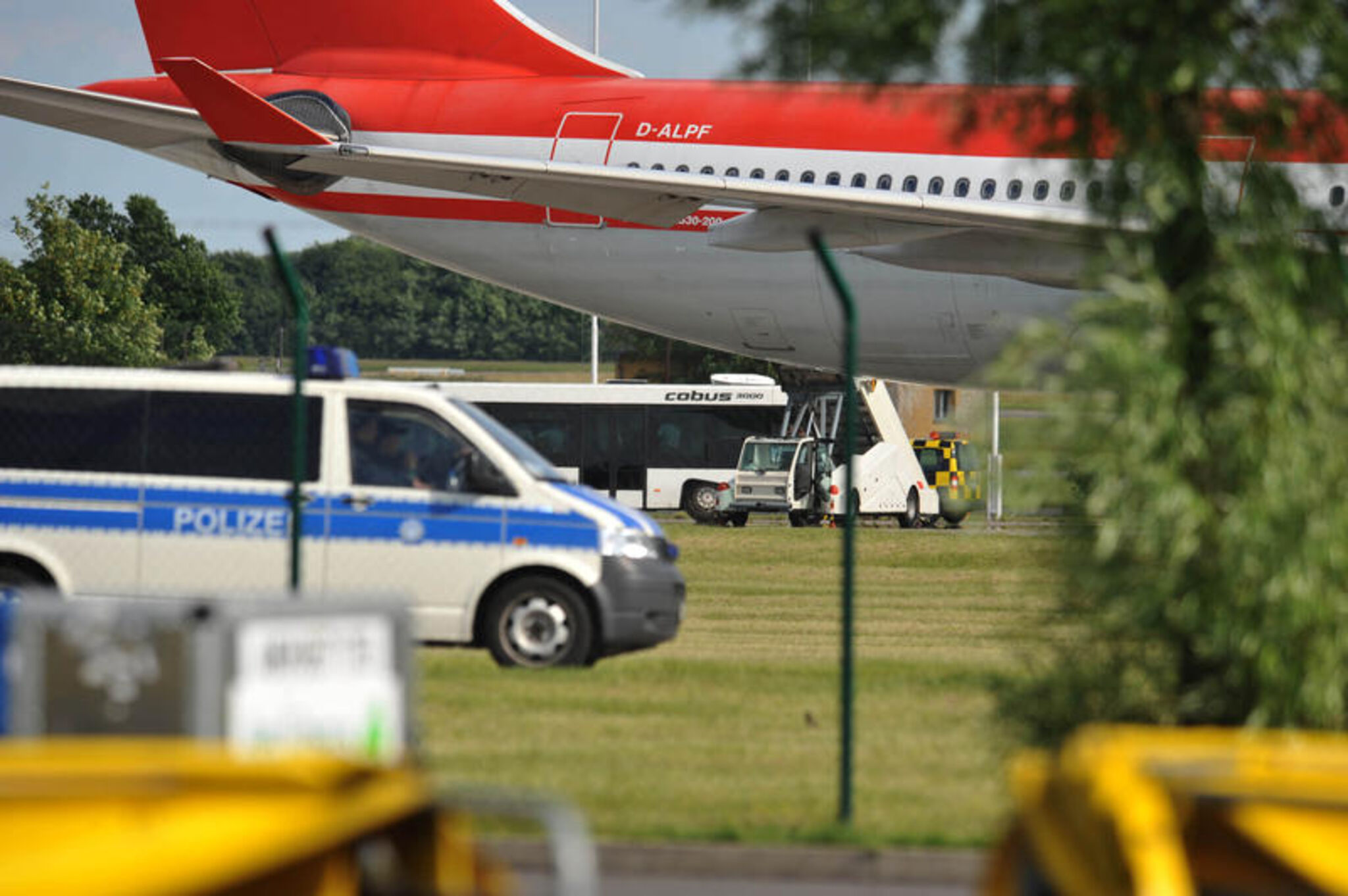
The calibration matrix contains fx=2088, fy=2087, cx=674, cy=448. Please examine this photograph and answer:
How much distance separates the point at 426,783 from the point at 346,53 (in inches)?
1112

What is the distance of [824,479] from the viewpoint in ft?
136

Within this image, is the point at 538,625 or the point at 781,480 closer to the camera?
the point at 538,625

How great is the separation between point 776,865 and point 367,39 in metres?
25.2

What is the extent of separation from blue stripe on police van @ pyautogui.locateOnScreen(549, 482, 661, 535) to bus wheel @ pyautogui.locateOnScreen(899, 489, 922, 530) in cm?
2819

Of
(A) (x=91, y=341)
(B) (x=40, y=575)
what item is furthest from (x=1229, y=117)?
(A) (x=91, y=341)

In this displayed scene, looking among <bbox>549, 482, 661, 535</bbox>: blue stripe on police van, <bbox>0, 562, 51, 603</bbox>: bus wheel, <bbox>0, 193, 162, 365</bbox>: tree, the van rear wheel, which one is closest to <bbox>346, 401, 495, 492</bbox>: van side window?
<bbox>549, 482, 661, 535</bbox>: blue stripe on police van

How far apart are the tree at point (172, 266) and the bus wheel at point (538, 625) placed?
3421 inches

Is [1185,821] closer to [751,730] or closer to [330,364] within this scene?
[751,730]

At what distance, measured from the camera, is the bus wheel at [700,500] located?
1698 inches

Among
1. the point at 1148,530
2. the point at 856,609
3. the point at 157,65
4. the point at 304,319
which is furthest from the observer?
the point at 157,65

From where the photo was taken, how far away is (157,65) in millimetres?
33906

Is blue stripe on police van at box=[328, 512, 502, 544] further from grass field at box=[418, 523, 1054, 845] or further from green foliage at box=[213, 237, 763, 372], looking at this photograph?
green foliage at box=[213, 237, 763, 372]

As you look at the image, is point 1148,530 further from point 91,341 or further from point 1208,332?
point 91,341

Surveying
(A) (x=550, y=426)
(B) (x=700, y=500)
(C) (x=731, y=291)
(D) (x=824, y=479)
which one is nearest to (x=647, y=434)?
(B) (x=700, y=500)
